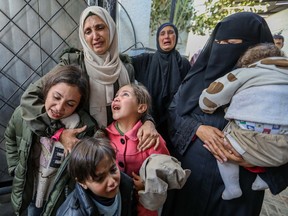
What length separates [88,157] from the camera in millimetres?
810

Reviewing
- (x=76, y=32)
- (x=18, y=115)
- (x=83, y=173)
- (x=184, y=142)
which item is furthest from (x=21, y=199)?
(x=76, y=32)

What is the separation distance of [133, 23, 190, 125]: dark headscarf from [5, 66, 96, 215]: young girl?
2.66 feet

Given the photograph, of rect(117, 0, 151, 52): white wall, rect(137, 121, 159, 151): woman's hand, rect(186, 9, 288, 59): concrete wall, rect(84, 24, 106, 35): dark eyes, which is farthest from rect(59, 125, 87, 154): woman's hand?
rect(186, 9, 288, 59): concrete wall

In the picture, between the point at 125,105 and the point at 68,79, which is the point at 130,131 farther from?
the point at 68,79

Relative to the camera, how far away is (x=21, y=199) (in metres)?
1.12

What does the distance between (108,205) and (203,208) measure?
0.71m

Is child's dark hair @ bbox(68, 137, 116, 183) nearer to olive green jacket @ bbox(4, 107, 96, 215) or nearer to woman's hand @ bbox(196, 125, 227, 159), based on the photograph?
olive green jacket @ bbox(4, 107, 96, 215)

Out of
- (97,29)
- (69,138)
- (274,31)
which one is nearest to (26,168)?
(69,138)

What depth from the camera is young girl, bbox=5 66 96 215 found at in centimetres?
102

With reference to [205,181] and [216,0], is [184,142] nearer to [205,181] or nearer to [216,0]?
[205,181]

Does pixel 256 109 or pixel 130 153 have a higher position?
pixel 256 109

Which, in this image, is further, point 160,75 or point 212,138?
point 160,75

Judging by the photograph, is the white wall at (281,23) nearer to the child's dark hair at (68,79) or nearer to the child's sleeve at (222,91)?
the child's sleeve at (222,91)

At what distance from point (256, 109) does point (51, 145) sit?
1.13m
